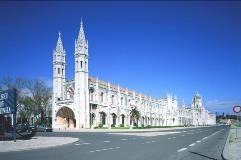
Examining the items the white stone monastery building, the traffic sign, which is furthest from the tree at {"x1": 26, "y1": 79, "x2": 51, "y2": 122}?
the traffic sign

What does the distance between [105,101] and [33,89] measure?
702 inches

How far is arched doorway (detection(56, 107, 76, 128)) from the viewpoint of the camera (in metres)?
75.2

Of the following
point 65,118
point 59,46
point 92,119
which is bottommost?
point 92,119

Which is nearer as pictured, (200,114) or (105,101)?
(105,101)

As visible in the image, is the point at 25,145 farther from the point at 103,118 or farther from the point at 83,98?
the point at 103,118

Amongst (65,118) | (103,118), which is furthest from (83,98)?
(103,118)

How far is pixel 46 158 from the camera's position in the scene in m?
13.6

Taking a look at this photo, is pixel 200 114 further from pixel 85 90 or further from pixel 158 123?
pixel 85 90

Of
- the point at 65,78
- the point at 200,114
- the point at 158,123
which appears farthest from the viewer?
the point at 200,114

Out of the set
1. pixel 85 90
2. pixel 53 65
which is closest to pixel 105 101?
pixel 85 90

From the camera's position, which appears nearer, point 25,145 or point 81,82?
point 25,145

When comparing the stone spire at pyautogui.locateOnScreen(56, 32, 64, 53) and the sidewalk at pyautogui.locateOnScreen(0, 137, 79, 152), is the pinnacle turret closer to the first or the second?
the stone spire at pyautogui.locateOnScreen(56, 32, 64, 53)

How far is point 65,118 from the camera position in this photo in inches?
3017

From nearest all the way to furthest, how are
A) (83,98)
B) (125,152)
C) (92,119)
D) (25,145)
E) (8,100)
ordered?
(125,152) < (25,145) < (8,100) < (83,98) < (92,119)
